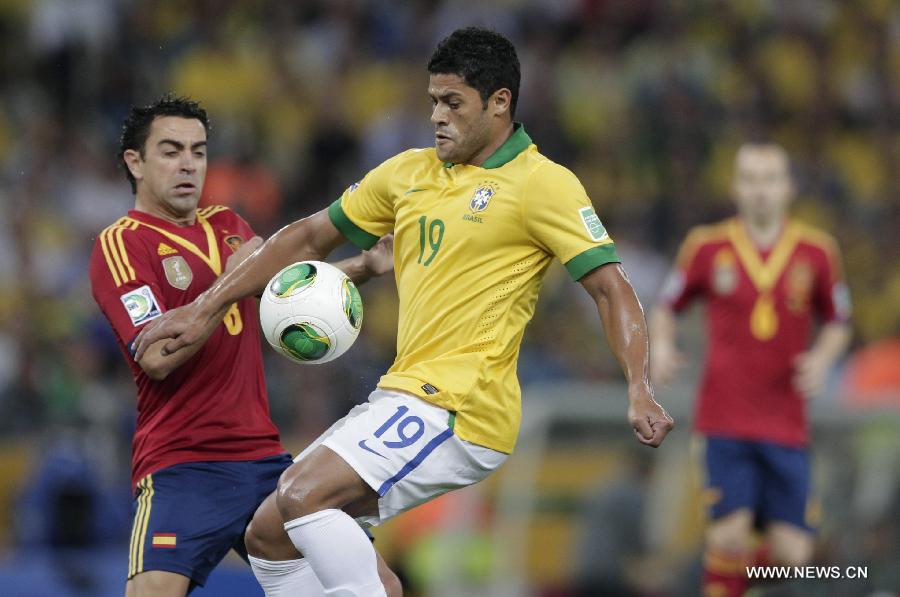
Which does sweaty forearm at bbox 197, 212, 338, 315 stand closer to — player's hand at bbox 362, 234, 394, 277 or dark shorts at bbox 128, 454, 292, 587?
player's hand at bbox 362, 234, 394, 277

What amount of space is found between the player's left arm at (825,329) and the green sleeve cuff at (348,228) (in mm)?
3049

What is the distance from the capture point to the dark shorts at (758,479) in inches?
290

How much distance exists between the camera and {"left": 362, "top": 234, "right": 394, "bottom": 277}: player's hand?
5492mm

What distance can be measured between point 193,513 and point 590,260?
1.73 meters

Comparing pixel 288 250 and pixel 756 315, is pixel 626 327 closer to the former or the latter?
pixel 288 250

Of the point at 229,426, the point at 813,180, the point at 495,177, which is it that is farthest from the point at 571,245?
the point at 813,180

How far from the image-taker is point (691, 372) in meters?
10.6

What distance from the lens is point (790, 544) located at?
7.36 m

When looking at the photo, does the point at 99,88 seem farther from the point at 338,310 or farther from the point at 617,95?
the point at 338,310

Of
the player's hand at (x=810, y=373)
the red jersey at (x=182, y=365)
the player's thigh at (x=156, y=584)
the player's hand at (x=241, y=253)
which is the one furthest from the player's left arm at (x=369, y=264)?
the player's hand at (x=810, y=373)

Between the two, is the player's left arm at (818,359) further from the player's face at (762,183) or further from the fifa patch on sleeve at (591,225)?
the fifa patch on sleeve at (591,225)

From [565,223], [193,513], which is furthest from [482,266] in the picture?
[193,513]

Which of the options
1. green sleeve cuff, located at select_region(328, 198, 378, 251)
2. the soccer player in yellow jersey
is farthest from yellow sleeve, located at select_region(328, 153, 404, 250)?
the soccer player in yellow jersey

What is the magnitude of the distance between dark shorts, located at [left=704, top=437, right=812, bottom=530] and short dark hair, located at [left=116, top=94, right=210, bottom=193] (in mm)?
3359
